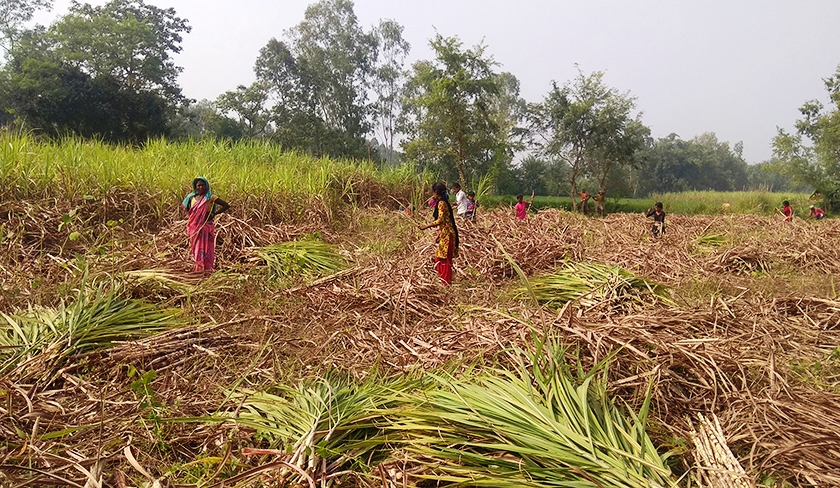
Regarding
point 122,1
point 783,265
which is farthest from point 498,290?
point 122,1

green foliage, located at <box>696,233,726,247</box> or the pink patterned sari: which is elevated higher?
green foliage, located at <box>696,233,726,247</box>

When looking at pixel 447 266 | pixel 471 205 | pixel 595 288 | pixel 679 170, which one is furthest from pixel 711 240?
pixel 679 170

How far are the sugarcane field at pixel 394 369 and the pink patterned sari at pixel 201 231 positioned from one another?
0.12 meters

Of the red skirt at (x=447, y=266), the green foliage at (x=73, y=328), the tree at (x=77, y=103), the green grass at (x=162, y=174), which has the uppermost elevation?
the tree at (x=77, y=103)

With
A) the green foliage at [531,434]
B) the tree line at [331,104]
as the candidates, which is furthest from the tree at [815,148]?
the green foliage at [531,434]

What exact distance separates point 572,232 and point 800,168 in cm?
2368

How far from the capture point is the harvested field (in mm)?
1946

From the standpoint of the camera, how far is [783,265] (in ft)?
20.9

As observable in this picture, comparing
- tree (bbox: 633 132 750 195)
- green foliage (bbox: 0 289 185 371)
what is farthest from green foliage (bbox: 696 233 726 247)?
tree (bbox: 633 132 750 195)

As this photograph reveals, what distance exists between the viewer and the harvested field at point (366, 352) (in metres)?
1.95

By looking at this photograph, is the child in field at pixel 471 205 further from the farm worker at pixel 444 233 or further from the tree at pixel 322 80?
the tree at pixel 322 80

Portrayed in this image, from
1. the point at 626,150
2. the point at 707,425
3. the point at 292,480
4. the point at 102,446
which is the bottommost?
the point at 102,446

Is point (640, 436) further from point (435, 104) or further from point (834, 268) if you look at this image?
point (435, 104)

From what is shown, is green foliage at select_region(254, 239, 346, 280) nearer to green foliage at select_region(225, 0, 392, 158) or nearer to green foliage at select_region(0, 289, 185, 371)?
green foliage at select_region(0, 289, 185, 371)
